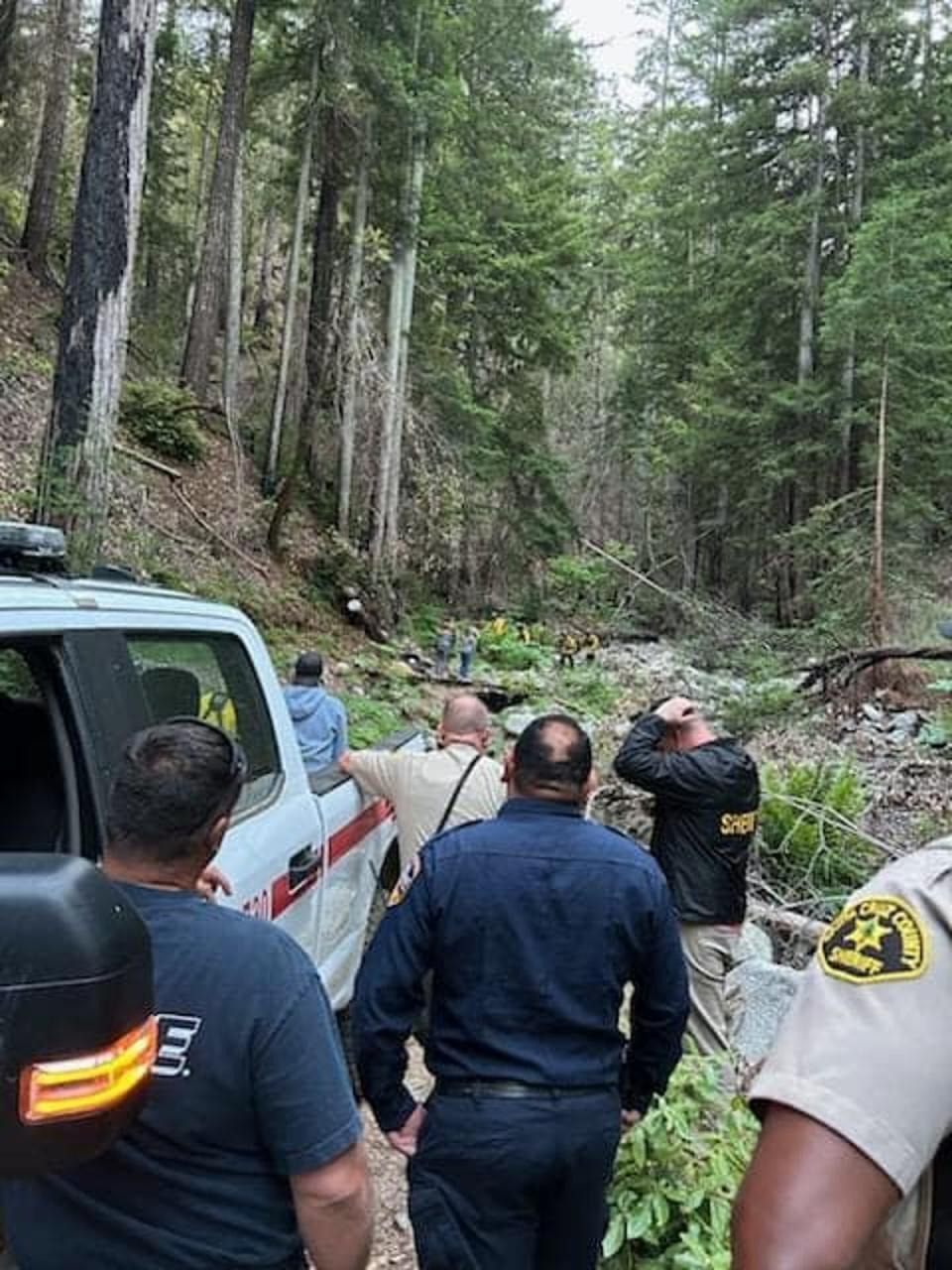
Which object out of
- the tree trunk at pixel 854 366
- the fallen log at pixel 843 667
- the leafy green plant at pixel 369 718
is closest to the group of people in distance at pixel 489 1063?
the leafy green plant at pixel 369 718

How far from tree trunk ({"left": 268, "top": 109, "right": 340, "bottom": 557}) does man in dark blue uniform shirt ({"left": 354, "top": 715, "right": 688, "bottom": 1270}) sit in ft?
53.2

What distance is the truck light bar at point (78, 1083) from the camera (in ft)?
3.68

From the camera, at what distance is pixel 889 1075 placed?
0.99 m

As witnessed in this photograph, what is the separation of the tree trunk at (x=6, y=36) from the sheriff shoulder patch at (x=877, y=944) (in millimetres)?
24150

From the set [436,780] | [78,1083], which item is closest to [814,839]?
[436,780]

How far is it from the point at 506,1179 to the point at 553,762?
110cm

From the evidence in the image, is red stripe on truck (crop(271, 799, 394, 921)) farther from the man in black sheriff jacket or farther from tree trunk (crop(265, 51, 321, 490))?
tree trunk (crop(265, 51, 321, 490))

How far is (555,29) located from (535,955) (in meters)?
29.0

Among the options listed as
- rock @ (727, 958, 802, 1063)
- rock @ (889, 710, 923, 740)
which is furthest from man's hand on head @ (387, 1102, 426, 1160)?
rock @ (889, 710, 923, 740)

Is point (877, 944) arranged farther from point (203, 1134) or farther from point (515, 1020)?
point (515, 1020)

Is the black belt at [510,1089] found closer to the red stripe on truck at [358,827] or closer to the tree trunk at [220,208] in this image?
the red stripe on truck at [358,827]

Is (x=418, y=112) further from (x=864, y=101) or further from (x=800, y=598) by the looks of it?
(x=864, y=101)

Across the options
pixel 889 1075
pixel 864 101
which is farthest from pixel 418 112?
pixel 889 1075

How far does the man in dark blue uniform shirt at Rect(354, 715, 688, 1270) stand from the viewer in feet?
8.61
